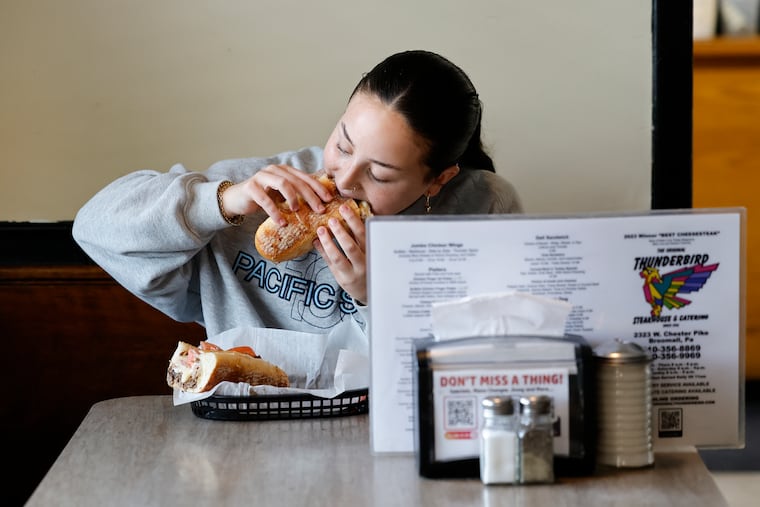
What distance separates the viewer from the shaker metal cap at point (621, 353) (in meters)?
1.03

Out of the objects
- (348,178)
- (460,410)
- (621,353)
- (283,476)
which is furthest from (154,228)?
(621,353)

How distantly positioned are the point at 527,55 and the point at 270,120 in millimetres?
647

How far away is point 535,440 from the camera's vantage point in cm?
101

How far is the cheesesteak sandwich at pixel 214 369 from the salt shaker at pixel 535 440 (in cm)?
45

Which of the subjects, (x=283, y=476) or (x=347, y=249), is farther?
(x=347, y=249)

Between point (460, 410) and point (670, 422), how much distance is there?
0.28m

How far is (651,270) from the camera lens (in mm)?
1101

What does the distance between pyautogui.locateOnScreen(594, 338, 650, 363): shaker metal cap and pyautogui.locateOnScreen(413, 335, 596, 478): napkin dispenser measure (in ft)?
0.08

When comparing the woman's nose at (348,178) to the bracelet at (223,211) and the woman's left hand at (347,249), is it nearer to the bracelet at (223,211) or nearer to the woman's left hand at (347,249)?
the woman's left hand at (347,249)

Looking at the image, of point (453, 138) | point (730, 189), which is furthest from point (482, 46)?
point (730, 189)

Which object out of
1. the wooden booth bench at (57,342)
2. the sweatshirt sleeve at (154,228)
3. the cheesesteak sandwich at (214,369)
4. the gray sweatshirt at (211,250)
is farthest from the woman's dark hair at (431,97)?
the wooden booth bench at (57,342)

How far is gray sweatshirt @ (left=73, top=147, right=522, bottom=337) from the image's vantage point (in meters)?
1.60

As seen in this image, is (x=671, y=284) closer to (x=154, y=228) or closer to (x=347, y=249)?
(x=347, y=249)

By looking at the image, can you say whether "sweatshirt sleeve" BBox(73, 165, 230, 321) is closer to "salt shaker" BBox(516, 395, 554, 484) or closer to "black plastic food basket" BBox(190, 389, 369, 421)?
"black plastic food basket" BBox(190, 389, 369, 421)
